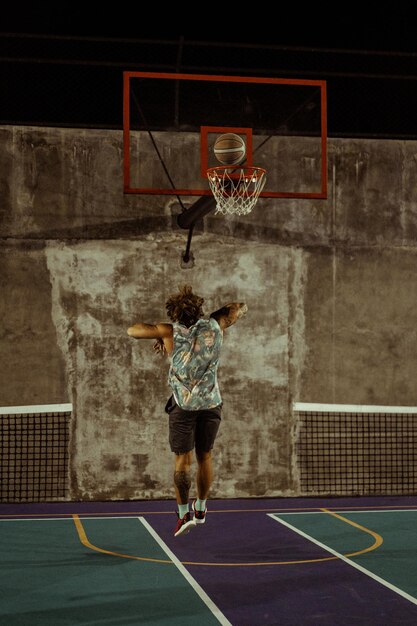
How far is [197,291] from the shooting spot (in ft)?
34.5

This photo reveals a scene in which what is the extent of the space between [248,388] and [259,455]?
0.80m

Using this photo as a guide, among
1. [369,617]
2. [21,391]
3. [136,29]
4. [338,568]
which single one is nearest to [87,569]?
[338,568]

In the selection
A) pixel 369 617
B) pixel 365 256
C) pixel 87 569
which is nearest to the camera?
pixel 369 617

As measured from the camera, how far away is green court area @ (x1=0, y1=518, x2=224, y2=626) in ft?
16.6

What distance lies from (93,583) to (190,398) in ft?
5.37

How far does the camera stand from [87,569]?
6.31m

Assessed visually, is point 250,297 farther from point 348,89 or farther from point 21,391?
point 348,89

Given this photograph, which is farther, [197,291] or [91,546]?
[197,291]

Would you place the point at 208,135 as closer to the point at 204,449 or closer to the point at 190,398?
the point at 190,398

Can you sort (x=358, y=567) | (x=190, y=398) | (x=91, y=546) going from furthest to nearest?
(x=91, y=546), (x=190, y=398), (x=358, y=567)

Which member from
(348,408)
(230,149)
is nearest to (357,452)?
(348,408)

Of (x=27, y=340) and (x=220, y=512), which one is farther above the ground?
(x=27, y=340)

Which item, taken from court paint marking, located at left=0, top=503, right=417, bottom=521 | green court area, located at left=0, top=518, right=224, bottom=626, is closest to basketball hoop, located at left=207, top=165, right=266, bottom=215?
court paint marking, located at left=0, top=503, right=417, bottom=521

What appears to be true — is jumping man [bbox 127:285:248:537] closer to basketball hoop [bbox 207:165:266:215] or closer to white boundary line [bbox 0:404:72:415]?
basketball hoop [bbox 207:165:266:215]
